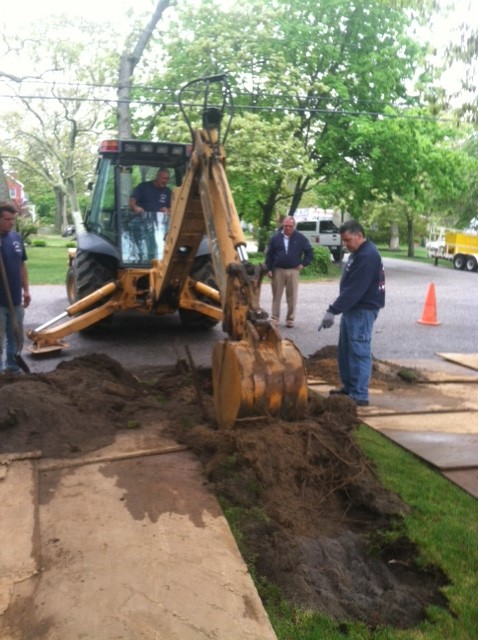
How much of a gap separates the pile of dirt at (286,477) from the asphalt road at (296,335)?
2165 millimetres

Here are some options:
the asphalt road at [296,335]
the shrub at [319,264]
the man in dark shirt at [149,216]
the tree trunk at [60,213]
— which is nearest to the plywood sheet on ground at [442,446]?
the asphalt road at [296,335]

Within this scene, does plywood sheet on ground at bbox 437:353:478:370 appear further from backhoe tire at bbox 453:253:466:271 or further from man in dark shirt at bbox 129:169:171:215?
backhoe tire at bbox 453:253:466:271

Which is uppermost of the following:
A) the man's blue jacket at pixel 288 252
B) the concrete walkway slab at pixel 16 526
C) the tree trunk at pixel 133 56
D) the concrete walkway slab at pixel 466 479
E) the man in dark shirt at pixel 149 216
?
the tree trunk at pixel 133 56

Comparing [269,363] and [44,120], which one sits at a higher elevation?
[44,120]

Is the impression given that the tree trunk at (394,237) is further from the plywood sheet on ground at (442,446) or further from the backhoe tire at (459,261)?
the plywood sheet on ground at (442,446)

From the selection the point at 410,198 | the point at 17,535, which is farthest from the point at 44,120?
the point at 17,535

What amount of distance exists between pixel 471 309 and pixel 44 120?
115 feet

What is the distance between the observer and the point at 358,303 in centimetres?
655

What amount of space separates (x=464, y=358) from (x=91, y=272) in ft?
17.5

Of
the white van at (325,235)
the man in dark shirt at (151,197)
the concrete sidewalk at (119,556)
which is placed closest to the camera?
the concrete sidewalk at (119,556)

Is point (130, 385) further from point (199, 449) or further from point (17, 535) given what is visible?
point (17, 535)

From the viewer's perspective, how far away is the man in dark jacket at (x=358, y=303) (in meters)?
6.44

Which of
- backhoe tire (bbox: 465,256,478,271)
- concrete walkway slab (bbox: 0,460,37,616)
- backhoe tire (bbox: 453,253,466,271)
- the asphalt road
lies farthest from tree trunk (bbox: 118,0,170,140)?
backhoe tire (bbox: 453,253,466,271)

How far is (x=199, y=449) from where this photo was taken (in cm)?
484
